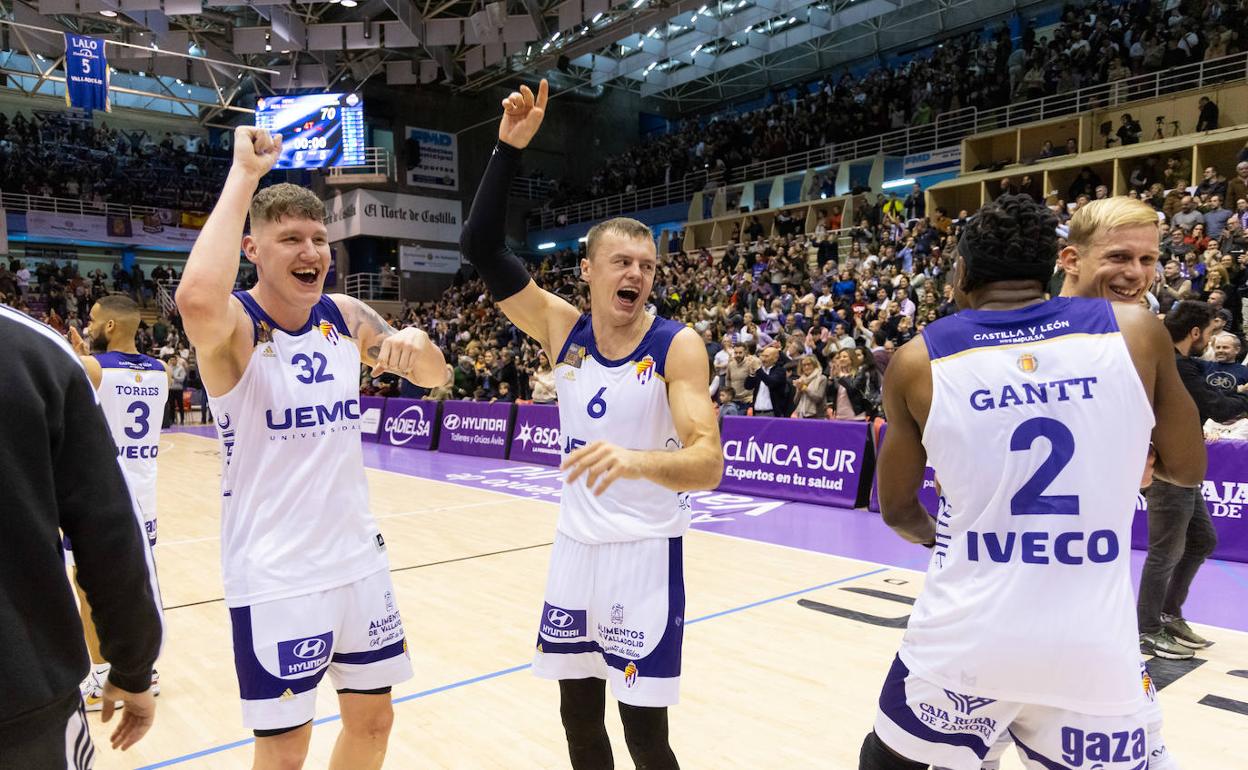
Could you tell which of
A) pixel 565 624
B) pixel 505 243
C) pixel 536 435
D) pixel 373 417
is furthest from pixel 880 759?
pixel 373 417

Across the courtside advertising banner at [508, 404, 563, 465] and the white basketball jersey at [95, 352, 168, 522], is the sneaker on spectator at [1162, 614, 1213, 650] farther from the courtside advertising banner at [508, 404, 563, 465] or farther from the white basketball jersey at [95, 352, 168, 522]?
the courtside advertising banner at [508, 404, 563, 465]

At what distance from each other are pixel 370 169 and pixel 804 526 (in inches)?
959

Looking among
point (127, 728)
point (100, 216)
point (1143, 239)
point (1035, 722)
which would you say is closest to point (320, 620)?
point (127, 728)

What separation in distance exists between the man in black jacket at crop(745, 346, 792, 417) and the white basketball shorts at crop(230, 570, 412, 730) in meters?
9.05

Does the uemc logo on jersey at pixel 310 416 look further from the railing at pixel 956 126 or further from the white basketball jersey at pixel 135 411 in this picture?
the railing at pixel 956 126

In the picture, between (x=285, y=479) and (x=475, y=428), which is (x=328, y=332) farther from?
(x=475, y=428)

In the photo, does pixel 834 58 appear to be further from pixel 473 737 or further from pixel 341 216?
pixel 473 737

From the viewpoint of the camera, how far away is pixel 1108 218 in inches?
95.4

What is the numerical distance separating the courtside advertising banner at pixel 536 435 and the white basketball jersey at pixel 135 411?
8449 millimetres

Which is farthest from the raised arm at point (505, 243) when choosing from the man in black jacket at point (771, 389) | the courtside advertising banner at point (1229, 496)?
the man in black jacket at point (771, 389)

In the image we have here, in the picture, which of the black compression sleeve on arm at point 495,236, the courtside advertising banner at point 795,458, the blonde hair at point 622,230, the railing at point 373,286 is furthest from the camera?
the railing at point 373,286

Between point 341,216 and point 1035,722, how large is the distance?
30.7 m

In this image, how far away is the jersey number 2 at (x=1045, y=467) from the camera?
179 cm

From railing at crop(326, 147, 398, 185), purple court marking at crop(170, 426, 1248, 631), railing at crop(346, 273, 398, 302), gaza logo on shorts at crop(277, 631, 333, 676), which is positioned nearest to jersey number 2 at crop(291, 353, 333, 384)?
gaza logo on shorts at crop(277, 631, 333, 676)
